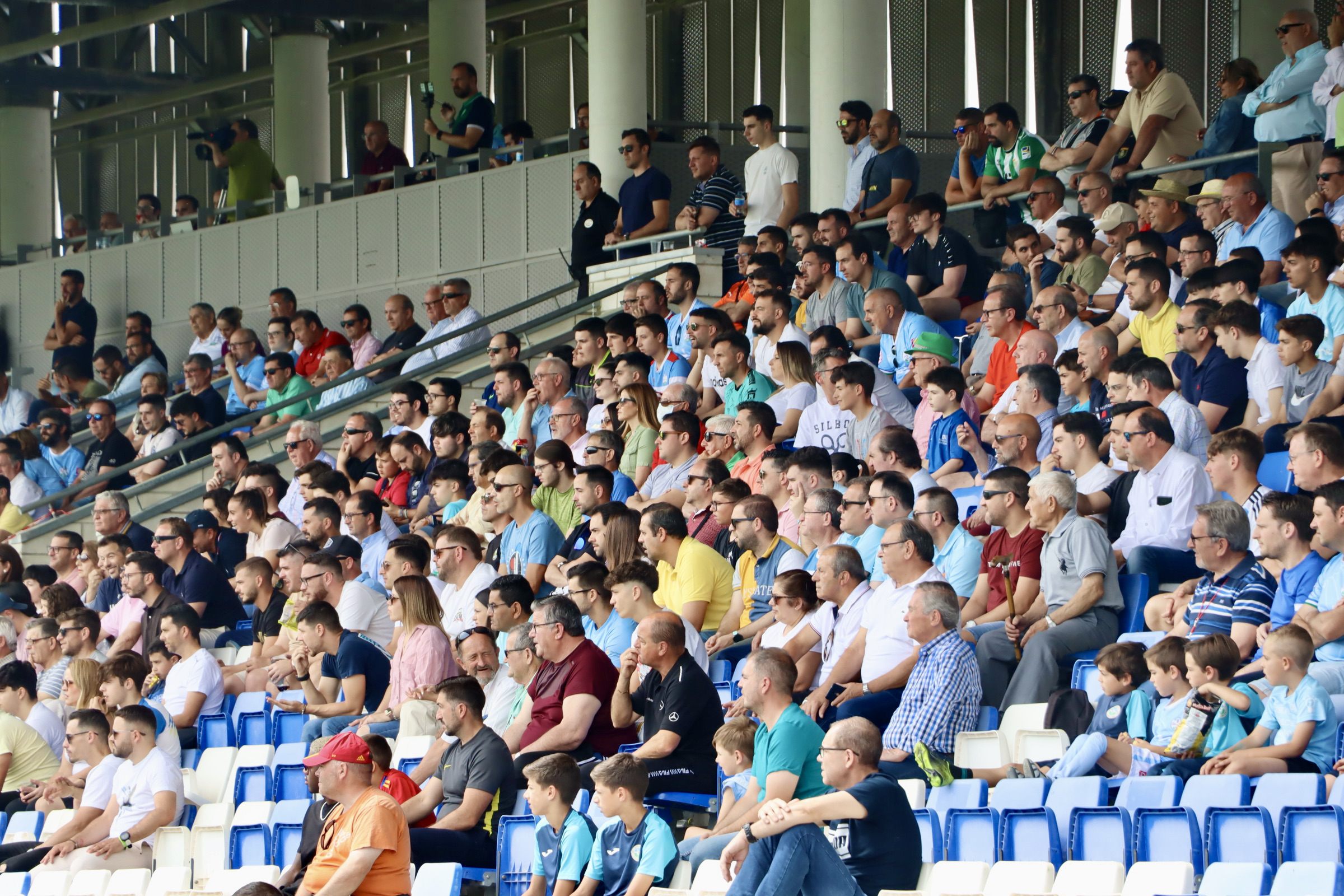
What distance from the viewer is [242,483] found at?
462 inches

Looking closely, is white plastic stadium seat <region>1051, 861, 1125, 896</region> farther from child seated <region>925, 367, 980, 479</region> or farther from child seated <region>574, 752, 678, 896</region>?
child seated <region>925, 367, 980, 479</region>

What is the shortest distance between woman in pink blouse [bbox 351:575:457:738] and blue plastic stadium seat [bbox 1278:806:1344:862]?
411 centimetres

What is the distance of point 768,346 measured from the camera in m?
11.0

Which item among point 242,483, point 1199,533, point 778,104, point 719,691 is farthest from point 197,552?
point 778,104

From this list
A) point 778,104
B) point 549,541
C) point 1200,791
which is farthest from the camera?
point 778,104

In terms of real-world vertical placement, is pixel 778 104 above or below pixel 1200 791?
above

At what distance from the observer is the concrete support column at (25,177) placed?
2388 cm

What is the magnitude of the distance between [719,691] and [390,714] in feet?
5.32

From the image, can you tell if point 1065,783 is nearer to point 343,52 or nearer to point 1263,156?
point 1263,156

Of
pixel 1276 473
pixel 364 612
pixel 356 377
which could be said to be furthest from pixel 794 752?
pixel 356 377

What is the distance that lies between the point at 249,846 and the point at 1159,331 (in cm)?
512

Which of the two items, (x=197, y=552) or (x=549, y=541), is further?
(x=197, y=552)

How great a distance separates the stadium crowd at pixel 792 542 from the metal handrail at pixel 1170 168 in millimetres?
80

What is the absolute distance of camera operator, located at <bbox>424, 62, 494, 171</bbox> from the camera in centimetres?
1666
